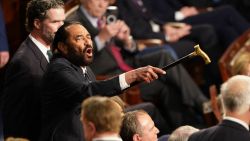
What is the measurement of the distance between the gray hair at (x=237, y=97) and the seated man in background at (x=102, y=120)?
2.75 ft

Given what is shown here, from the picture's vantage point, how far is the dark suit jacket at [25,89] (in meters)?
4.39

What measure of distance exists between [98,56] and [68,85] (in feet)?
6.49

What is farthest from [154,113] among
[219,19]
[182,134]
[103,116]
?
[103,116]

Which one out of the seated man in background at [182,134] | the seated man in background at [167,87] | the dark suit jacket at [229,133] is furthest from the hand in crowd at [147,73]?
the seated man in background at [167,87]

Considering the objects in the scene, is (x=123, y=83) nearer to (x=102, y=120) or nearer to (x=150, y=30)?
(x=102, y=120)

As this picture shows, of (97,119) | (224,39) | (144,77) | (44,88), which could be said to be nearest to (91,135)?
(97,119)

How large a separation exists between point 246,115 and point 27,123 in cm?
118

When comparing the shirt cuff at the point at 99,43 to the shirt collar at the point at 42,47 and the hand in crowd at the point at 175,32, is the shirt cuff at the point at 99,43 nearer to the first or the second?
the hand in crowd at the point at 175,32

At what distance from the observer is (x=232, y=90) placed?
3.93 m

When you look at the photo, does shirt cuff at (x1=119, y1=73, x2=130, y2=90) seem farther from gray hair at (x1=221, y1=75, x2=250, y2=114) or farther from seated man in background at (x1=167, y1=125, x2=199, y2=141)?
seated man in background at (x1=167, y1=125, x2=199, y2=141)

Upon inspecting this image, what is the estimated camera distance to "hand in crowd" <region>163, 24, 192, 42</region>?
274 inches

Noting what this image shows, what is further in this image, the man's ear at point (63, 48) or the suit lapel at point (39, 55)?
the suit lapel at point (39, 55)

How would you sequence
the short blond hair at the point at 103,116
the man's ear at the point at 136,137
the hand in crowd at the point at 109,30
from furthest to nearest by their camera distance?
the hand in crowd at the point at 109,30 → the man's ear at the point at 136,137 → the short blond hair at the point at 103,116

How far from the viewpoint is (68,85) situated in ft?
13.0
